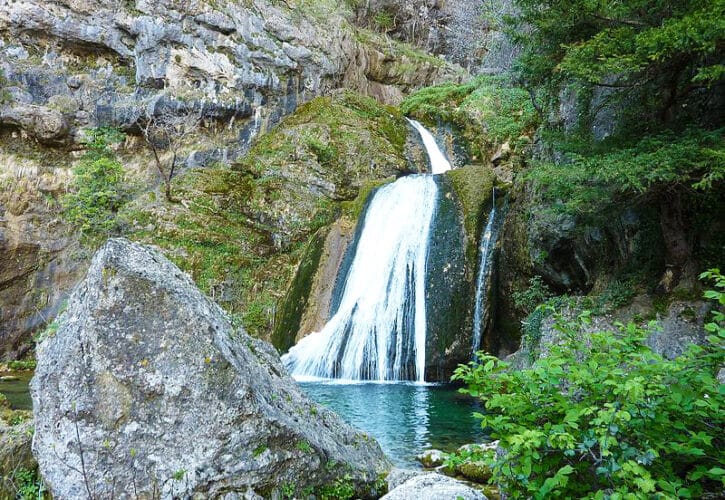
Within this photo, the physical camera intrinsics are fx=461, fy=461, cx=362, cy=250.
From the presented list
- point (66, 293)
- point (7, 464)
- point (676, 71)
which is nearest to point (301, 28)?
point (66, 293)

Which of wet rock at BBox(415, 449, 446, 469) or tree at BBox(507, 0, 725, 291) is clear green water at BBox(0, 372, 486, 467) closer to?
wet rock at BBox(415, 449, 446, 469)

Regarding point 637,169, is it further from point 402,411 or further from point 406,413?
point 402,411

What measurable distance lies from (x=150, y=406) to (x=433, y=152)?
17644mm

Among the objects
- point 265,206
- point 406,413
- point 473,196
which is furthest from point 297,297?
point 406,413

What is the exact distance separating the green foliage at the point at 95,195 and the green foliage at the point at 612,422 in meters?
16.5

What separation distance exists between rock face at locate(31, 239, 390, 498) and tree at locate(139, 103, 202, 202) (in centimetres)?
1515

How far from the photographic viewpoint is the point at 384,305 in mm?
12539

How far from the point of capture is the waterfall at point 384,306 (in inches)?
464

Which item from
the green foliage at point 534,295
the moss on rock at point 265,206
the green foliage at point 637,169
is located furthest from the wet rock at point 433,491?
the moss on rock at point 265,206

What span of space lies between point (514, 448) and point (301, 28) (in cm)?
2175

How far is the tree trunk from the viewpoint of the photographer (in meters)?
6.82

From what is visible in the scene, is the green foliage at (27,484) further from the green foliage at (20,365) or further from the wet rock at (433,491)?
the green foliage at (20,365)

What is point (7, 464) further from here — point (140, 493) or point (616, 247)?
point (616, 247)

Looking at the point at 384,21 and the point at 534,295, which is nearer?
the point at 534,295
